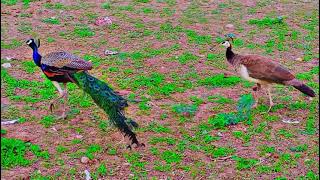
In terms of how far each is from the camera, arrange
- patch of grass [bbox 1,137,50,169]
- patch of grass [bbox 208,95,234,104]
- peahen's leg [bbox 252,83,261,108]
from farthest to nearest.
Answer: patch of grass [bbox 208,95,234,104] < peahen's leg [bbox 252,83,261,108] < patch of grass [bbox 1,137,50,169]

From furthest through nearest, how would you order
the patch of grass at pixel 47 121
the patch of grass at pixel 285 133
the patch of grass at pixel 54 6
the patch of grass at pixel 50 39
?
the patch of grass at pixel 54 6, the patch of grass at pixel 50 39, the patch of grass at pixel 47 121, the patch of grass at pixel 285 133

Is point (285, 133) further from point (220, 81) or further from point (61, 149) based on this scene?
point (61, 149)

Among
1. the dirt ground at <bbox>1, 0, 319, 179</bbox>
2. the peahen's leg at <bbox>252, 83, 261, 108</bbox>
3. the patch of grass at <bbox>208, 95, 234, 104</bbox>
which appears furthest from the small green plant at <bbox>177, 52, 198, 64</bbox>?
the peahen's leg at <bbox>252, 83, 261, 108</bbox>

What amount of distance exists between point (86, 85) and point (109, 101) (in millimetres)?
386

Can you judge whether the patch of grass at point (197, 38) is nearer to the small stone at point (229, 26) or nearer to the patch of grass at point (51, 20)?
the small stone at point (229, 26)

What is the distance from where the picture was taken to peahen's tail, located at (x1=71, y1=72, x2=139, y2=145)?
540cm

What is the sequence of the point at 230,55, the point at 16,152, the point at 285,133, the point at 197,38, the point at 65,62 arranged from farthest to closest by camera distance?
the point at 197,38
the point at 230,55
the point at 65,62
the point at 285,133
the point at 16,152

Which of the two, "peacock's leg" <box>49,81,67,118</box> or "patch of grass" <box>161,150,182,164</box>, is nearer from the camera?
"patch of grass" <box>161,150,182,164</box>

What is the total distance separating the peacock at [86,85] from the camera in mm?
5430

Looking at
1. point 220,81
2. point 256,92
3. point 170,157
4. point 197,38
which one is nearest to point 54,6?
point 197,38

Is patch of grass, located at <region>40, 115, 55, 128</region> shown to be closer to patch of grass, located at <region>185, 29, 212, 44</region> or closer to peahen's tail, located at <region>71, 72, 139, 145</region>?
peahen's tail, located at <region>71, 72, 139, 145</region>

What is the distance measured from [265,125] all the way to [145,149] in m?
1.53

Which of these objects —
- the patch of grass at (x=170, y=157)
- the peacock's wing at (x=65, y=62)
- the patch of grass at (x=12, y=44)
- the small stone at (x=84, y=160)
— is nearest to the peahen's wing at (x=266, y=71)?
the patch of grass at (x=170, y=157)

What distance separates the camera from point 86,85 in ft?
18.9
